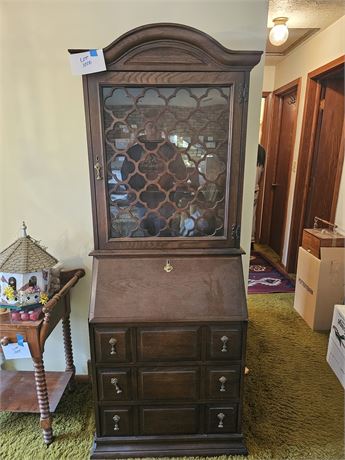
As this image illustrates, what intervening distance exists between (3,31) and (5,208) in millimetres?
879

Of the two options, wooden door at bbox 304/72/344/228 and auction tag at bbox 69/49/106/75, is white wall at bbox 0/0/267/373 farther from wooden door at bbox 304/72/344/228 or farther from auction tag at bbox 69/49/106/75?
wooden door at bbox 304/72/344/228

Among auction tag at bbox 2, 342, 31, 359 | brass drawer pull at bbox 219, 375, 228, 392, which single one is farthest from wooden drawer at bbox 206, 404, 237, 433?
auction tag at bbox 2, 342, 31, 359

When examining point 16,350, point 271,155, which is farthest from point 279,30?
point 16,350

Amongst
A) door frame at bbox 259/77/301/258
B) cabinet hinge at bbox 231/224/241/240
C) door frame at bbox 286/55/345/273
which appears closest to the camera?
cabinet hinge at bbox 231/224/241/240

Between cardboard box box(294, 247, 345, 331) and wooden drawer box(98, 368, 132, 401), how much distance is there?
173 centimetres

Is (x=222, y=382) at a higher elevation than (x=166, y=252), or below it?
below

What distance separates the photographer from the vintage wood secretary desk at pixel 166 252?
1.25 m

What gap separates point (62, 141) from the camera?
160cm

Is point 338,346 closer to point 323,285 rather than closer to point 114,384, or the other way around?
point 323,285

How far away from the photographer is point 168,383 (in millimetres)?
1385

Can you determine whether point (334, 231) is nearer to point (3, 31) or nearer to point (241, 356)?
point (241, 356)

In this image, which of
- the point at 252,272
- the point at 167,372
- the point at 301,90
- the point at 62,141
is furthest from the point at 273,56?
the point at 167,372

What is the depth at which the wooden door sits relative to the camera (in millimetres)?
2924

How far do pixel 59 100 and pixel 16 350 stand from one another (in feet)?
4.07
